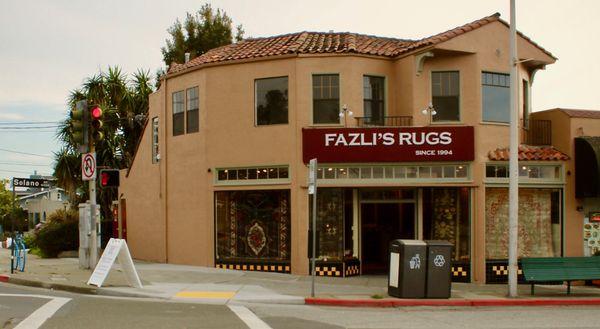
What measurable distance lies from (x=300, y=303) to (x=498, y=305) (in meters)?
4.21

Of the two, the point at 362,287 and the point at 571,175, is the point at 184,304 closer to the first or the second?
the point at 362,287

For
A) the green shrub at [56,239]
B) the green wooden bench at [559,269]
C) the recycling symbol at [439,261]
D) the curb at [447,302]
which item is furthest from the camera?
the green shrub at [56,239]

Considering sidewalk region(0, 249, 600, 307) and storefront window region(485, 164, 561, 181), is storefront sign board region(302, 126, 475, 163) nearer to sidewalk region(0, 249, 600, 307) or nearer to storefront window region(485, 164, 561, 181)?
storefront window region(485, 164, 561, 181)

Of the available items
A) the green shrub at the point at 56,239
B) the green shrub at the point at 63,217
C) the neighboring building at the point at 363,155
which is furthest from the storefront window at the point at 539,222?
the green shrub at the point at 63,217

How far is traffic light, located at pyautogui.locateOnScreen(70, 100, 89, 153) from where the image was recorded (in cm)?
1652

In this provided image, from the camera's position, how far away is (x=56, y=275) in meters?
16.6

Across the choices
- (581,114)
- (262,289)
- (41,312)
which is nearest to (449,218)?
(581,114)

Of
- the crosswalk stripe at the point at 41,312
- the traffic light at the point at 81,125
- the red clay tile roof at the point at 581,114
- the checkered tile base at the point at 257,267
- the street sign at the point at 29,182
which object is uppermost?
the red clay tile roof at the point at 581,114

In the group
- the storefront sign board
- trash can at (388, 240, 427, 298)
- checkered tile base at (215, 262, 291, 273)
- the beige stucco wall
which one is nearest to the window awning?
the storefront sign board

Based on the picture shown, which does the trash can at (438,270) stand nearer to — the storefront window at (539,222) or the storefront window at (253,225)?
the storefront window at (539,222)

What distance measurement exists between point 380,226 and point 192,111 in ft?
21.5

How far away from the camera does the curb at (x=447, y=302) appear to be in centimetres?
1338

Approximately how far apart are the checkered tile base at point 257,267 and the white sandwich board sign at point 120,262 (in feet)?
14.3

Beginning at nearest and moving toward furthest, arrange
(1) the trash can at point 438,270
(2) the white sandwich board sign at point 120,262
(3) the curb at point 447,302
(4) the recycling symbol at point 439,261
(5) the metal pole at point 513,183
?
1. (3) the curb at point 447,302
2. (1) the trash can at point 438,270
3. (4) the recycling symbol at point 439,261
4. (2) the white sandwich board sign at point 120,262
5. (5) the metal pole at point 513,183
